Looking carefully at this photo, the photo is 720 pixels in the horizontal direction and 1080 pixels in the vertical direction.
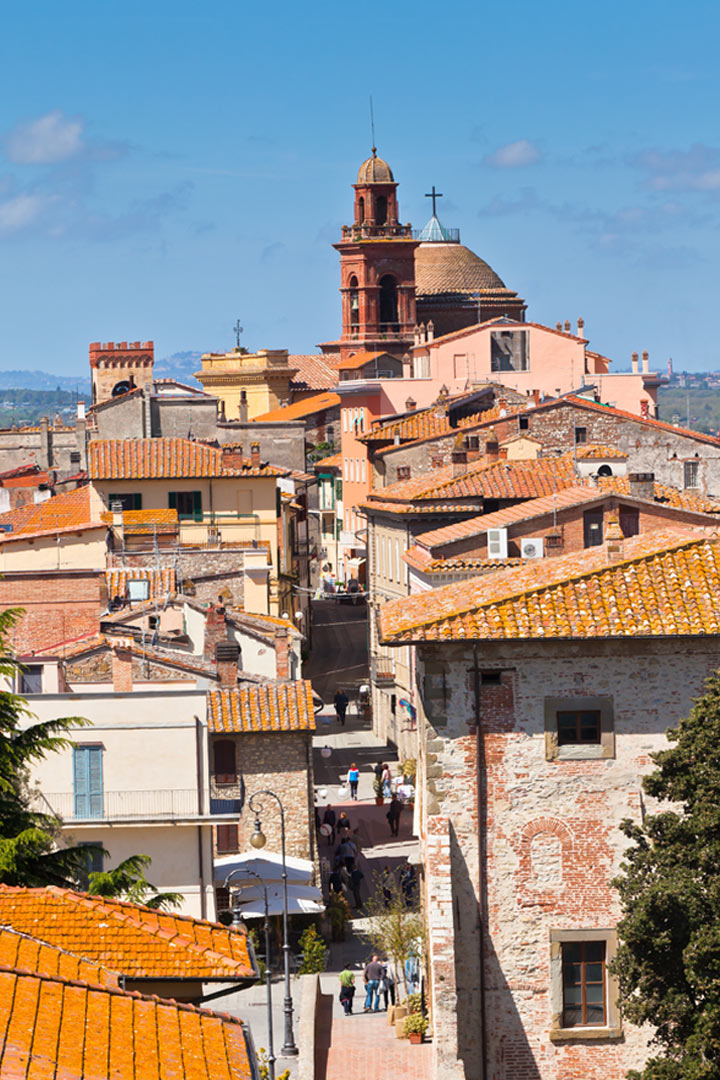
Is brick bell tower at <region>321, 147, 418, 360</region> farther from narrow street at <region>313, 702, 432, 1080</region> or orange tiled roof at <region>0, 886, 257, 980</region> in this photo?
orange tiled roof at <region>0, 886, 257, 980</region>

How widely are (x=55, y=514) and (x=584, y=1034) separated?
4823 cm

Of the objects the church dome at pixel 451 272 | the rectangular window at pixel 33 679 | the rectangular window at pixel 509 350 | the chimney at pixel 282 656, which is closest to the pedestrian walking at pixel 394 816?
the chimney at pixel 282 656

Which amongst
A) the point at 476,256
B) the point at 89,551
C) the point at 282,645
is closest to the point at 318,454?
the point at 476,256

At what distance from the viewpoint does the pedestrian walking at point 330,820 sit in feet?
145

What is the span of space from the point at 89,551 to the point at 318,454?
67361 millimetres

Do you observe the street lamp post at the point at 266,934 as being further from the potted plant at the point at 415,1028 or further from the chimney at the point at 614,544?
the chimney at the point at 614,544

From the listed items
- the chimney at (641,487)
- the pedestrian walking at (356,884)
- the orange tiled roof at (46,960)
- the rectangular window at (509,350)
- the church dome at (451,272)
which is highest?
the church dome at (451,272)

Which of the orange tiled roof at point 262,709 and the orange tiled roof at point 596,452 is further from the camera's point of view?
the orange tiled roof at point 596,452

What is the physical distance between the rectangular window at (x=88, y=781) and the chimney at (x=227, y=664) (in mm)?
6234

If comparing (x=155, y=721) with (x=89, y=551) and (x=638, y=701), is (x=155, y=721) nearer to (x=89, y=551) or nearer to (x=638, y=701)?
(x=638, y=701)

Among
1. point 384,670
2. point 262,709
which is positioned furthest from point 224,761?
point 384,670

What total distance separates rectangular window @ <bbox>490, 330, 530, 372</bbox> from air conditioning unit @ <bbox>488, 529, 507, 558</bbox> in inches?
→ 2046

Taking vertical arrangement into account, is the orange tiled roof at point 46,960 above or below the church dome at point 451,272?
below

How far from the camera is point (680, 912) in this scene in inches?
879
